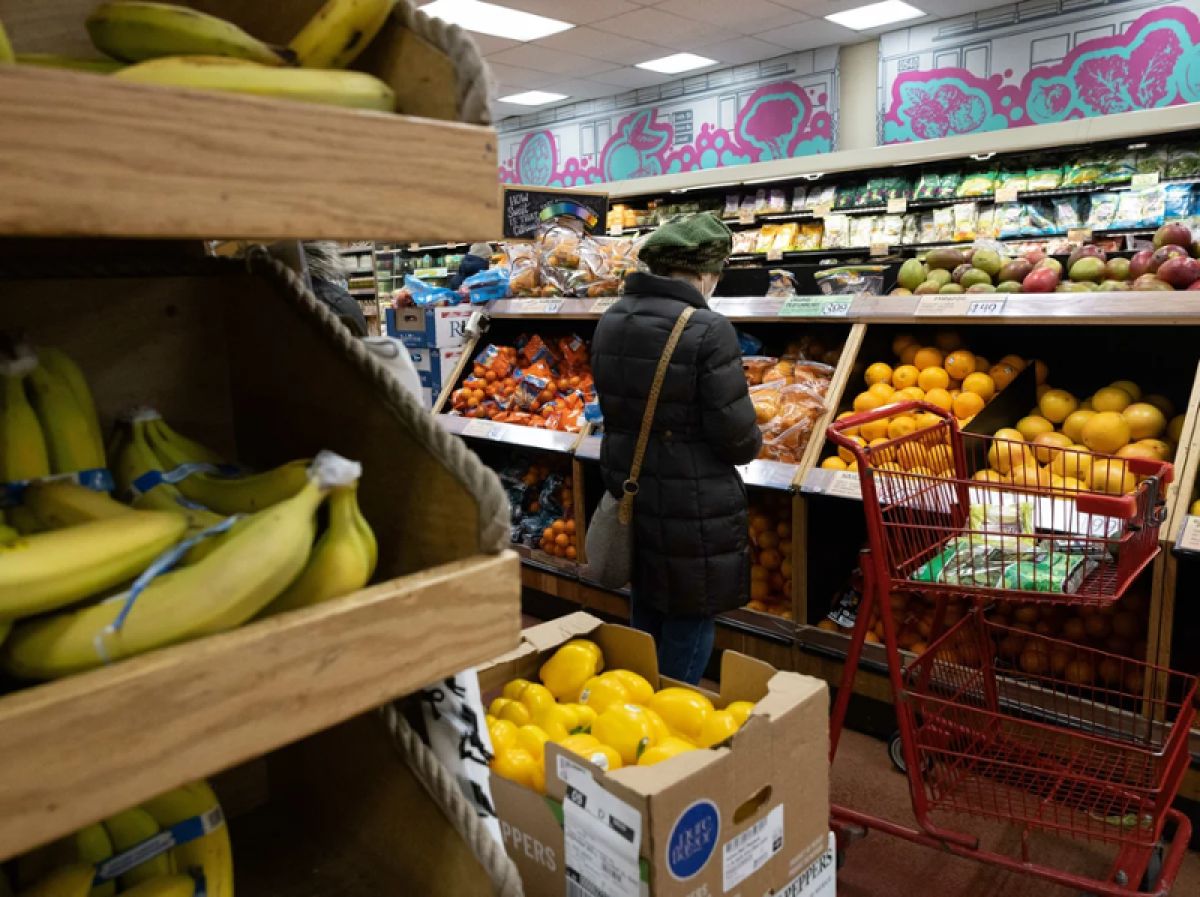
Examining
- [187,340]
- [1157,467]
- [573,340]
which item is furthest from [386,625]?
[573,340]

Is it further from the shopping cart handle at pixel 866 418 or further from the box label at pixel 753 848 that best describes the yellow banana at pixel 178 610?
the shopping cart handle at pixel 866 418

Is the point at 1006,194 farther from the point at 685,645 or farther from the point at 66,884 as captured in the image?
the point at 66,884

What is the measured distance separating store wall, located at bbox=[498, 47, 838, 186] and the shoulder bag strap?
768cm

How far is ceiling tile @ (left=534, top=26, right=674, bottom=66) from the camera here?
8.86m

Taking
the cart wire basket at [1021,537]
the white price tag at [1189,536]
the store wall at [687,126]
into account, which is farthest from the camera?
the store wall at [687,126]

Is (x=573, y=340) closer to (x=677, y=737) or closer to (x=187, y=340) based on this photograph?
(x=677, y=737)

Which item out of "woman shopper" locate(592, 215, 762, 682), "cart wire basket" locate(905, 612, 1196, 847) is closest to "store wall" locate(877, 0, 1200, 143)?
"cart wire basket" locate(905, 612, 1196, 847)

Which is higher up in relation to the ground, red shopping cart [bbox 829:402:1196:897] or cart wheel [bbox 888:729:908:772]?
red shopping cart [bbox 829:402:1196:897]

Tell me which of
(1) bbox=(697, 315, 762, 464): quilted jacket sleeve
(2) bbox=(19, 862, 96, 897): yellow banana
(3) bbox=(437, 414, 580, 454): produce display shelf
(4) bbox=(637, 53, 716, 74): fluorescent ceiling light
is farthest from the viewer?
(4) bbox=(637, 53, 716, 74): fluorescent ceiling light

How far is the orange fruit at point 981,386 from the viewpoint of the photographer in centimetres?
298

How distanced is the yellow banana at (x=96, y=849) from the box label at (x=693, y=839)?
29.7 inches

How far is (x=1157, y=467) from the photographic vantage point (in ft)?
6.54

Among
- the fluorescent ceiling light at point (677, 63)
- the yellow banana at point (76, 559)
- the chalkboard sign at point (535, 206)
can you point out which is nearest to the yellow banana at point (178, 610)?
the yellow banana at point (76, 559)

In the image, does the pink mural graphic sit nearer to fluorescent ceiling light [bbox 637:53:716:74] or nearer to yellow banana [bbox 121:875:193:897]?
fluorescent ceiling light [bbox 637:53:716:74]
